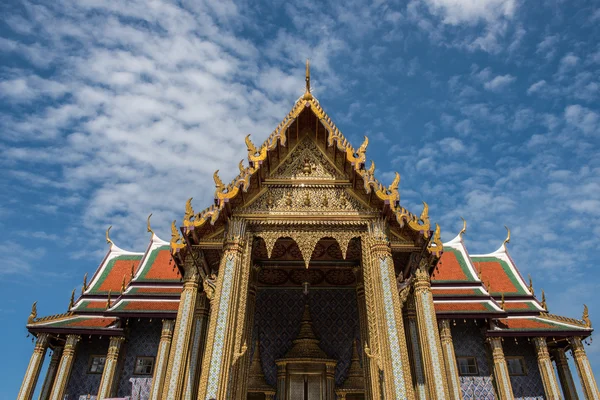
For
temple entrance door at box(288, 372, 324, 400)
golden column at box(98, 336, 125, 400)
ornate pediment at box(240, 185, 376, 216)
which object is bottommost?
temple entrance door at box(288, 372, 324, 400)

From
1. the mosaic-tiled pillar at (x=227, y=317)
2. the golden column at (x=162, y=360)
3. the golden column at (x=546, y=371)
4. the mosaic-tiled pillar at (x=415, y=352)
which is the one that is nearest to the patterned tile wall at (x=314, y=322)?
the mosaic-tiled pillar at (x=415, y=352)

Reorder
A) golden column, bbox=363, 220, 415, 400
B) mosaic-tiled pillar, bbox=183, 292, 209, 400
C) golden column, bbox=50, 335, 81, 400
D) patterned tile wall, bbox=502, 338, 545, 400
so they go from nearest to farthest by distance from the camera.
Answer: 1. golden column, bbox=363, 220, 415, 400
2. mosaic-tiled pillar, bbox=183, 292, 209, 400
3. golden column, bbox=50, 335, 81, 400
4. patterned tile wall, bbox=502, 338, 545, 400

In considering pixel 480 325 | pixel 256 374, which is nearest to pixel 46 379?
pixel 256 374

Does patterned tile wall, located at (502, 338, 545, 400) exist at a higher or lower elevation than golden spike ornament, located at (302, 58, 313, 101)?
lower

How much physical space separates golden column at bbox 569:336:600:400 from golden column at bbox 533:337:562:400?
118 centimetres

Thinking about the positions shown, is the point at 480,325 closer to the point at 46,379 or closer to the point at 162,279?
the point at 162,279

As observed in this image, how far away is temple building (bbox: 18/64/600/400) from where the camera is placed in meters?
9.48

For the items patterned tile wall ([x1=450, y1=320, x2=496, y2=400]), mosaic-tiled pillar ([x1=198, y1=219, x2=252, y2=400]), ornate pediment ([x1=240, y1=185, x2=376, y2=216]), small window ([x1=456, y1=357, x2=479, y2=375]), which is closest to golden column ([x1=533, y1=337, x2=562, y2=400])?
patterned tile wall ([x1=450, y1=320, x2=496, y2=400])

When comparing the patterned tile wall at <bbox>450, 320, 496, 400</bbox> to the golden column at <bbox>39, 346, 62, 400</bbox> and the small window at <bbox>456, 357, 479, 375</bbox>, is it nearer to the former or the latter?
the small window at <bbox>456, 357, 479, 375</bbox>

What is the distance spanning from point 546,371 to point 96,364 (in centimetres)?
1514

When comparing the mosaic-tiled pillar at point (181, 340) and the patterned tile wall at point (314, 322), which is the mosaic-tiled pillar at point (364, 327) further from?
the mosaic-tiled pillar at point (181, 340)

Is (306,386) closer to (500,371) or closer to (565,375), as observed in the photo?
(500,371)

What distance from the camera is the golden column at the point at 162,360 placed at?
1275 centimetres

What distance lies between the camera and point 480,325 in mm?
16297
